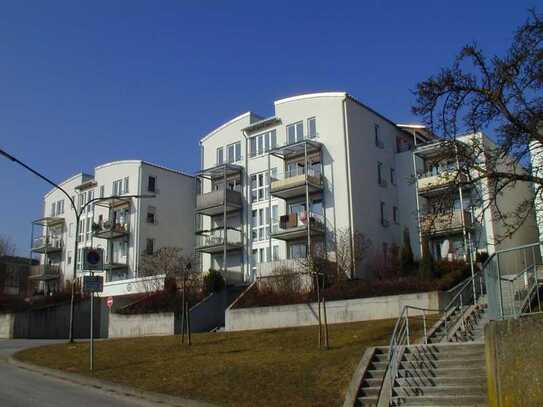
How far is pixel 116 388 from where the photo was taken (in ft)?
51.2

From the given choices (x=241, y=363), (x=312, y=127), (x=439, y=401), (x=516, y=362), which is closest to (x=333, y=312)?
(x=241, y=363)

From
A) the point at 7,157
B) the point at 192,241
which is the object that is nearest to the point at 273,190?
the point at 192,241

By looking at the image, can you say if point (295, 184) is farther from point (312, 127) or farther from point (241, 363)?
point (241, 363)

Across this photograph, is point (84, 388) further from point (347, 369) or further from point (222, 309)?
point (222, 309)

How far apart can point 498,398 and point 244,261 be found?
35916 mm

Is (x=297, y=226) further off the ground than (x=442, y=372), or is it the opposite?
(x=297, y=226)

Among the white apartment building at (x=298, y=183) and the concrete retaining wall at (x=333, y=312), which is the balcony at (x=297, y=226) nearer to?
the white apartment building at (x=298, y=183)

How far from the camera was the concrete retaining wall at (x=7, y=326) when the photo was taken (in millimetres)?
42969

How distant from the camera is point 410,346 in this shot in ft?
50.1

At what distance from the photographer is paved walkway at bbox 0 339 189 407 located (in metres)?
13.3

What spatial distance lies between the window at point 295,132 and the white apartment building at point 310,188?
77 mm

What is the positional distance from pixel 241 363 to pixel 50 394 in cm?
525

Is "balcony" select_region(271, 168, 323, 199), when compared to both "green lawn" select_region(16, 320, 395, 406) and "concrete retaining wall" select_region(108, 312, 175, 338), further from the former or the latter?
"green lawn" select_region(16, 320, 395, 406)

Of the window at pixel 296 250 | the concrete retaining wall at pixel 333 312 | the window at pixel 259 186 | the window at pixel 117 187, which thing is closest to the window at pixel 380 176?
the window at pixel 296 250
